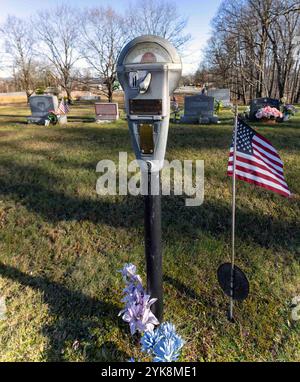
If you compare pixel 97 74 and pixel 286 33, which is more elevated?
pixel 286 33

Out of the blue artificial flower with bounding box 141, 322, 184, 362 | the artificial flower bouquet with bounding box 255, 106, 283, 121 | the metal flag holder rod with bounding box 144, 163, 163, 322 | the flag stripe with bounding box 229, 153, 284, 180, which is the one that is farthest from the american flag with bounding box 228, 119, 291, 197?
the artificial flower bouquet with bounding box 255, 106, 283, 121

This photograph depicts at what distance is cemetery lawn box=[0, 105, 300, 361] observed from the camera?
81.7 inches

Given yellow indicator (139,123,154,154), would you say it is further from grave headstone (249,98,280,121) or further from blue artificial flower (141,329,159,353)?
grave headstone (249,98,280,121)

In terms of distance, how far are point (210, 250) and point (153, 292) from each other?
1.19 meters

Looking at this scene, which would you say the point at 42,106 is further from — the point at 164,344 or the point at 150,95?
the point at 164,344

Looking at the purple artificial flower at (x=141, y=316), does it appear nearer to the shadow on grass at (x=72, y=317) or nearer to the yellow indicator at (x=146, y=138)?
the shadow on grass at (x=72, y=317)

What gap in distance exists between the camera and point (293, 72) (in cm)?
3547

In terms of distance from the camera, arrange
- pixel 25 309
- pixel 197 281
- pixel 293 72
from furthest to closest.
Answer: pixel 293 72 → pixel 197 281 → pixel 25 309

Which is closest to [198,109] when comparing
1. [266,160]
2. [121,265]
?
[121,265]

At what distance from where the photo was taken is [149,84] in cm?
157

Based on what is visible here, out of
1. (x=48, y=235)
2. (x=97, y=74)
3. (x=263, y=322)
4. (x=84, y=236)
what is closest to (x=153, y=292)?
(x=263, y=322)

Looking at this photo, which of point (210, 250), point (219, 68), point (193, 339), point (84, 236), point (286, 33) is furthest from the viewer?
point (219, 68)

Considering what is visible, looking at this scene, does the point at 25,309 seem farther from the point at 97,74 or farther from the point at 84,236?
the point at 97,74

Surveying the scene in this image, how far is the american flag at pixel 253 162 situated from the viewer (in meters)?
2.08
